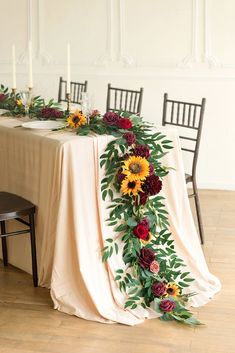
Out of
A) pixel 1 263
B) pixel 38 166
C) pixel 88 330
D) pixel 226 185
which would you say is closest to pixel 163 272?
pixel 88 330

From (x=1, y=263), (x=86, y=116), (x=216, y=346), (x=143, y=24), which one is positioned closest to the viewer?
(x=216, y=346)

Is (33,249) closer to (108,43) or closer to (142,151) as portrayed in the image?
(142,151)

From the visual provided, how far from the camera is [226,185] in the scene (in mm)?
5672

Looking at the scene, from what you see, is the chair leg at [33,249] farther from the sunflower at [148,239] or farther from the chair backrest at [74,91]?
the chair backrest at [74,91]

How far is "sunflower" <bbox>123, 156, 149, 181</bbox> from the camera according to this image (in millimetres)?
3275

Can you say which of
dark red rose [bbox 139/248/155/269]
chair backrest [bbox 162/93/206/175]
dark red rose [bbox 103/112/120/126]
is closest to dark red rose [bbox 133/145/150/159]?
dark red rose [bbox 103/112/120/126]

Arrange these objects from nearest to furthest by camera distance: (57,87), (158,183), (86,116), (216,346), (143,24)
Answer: (216,346)
(158,183)
(86,116)
(143,24)
(57,87)

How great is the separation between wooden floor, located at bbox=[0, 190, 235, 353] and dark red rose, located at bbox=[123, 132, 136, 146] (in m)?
0.87

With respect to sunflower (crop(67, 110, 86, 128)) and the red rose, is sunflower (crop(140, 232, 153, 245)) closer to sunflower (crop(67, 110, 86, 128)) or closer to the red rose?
the red rose

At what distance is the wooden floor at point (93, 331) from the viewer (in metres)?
2.95

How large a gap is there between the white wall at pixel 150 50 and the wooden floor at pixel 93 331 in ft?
6.97

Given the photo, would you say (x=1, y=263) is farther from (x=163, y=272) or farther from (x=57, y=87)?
(x=57, y=87)

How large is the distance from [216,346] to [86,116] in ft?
4.50

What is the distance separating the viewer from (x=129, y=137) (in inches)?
131
